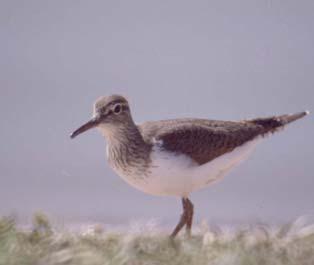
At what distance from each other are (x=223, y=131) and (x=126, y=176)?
1002 mm

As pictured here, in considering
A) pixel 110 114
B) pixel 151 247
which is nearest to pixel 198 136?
pixel 110 114

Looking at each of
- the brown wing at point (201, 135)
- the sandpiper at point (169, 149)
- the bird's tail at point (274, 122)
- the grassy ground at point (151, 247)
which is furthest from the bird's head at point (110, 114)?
the bird's tail at point (274, 122)

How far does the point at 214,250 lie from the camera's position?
4258 millimetres

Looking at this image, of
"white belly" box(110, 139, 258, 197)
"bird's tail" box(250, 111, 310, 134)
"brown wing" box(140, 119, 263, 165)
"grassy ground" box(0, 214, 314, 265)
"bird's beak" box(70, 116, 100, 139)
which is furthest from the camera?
"bird's tail" box(250, 111, 310, 134)

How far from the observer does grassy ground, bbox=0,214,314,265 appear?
3.93 metres

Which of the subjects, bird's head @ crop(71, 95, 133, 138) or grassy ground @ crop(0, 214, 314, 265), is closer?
grassy ground @ crop(0, 214, 314, 265)

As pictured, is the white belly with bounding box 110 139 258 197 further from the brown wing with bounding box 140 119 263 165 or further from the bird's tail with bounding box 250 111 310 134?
the bird's tail with bounding box 250 111 310 134

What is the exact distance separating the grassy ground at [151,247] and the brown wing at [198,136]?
2.88ft

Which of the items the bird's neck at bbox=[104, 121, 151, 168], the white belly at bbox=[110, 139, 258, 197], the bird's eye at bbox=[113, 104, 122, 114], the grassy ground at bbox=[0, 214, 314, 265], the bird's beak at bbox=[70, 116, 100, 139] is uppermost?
the bird's eye at bbox=[113, 104, 122, 114]

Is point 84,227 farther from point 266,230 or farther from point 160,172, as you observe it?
point 266,230

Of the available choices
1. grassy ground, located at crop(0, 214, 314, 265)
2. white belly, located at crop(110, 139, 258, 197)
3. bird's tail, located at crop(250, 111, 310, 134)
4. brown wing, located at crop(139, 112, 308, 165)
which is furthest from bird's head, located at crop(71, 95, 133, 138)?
bird's tail, located at crop(250, 111, 310, 134)

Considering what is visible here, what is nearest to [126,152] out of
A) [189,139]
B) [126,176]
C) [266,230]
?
[126,176]

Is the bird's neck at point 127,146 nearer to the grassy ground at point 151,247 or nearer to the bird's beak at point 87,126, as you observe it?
the bird's beak at point 87,126

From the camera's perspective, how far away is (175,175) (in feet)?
17.7
